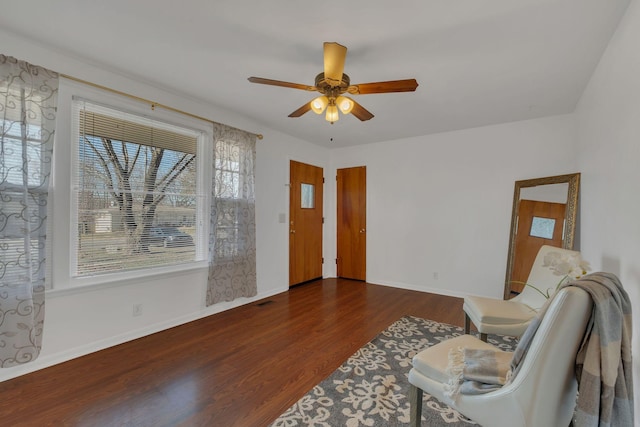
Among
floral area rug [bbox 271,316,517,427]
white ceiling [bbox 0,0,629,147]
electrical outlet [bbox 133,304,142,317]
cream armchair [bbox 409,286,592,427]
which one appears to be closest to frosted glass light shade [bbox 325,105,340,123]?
white ceiling [bbox 0,0,629,147]

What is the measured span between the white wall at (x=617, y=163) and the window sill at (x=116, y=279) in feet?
11.8

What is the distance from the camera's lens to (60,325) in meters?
2.27

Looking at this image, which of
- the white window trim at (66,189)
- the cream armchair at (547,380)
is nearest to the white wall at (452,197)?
the cream armchair at (547,380)

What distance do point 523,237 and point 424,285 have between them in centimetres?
152

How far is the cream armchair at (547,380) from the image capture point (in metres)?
1.03

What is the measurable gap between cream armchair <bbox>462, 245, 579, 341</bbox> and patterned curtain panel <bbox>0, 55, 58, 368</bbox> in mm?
3392

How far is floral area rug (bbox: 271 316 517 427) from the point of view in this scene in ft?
5.47

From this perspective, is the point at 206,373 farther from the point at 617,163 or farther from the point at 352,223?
the point at 352,223

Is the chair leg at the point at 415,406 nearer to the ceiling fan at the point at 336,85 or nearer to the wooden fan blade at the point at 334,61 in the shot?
the ceiling fan at the point at 336,85

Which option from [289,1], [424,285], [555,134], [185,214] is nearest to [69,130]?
[185,214]

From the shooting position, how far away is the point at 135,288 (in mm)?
2719

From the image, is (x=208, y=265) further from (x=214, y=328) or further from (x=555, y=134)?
(x=555, y=134)

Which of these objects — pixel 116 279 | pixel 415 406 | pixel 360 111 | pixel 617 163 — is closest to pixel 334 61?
pixel 360 111

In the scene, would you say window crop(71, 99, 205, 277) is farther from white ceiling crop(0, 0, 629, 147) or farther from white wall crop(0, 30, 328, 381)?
white ceiling crop(0, 0, 629, 147)
